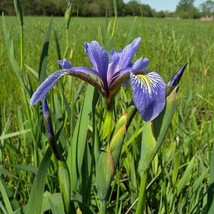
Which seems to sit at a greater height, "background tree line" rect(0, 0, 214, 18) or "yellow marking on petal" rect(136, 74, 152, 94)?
"background tree line" rect(0, 0, 214, 18)

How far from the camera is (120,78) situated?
20.7 inches

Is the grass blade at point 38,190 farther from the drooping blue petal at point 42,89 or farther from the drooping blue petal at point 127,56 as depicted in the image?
the drooping blue petal at point 127,56

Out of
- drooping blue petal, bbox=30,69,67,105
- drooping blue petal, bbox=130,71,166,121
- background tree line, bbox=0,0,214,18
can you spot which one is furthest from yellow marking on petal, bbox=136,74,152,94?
background tree line, bbox=0,0,214,18

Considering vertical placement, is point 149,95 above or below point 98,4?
below

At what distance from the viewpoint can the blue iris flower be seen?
0.42 meters

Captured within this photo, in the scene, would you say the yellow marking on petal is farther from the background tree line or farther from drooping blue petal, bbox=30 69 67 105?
the background tree line

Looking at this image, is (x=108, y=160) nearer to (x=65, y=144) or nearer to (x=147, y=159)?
(x=147, y=159)

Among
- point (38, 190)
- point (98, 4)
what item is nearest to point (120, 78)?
point (38, 190)

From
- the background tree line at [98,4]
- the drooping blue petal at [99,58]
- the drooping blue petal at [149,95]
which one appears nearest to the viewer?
the drooping blue petal at [149,95]

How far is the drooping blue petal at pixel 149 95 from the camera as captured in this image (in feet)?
1.36

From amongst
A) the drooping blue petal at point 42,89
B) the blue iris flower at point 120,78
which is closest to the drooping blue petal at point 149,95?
the blue iris flower at point 120,78

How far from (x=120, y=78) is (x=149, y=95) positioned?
10 centimetres

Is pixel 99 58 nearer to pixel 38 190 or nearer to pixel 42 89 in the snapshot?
pixel 42 89

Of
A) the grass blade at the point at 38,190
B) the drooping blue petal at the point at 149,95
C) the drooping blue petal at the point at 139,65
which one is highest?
the drooping blue petal at the point at 139,65
